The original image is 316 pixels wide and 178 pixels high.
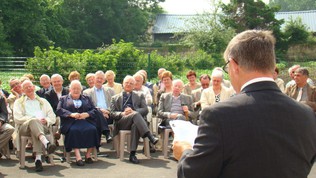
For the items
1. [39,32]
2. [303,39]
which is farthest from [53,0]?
[303,39]

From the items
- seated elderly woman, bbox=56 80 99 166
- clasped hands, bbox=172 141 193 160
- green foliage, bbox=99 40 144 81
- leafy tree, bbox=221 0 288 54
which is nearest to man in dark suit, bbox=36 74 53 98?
seated elderly woman, bbox=56 80 99 166

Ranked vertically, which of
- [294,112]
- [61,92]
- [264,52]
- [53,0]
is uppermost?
[53,0]

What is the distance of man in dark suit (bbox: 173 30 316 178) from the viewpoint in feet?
6.12

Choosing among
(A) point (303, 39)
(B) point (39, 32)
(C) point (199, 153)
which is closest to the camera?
(C) point (199, 153)

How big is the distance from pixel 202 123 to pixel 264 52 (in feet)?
1.35

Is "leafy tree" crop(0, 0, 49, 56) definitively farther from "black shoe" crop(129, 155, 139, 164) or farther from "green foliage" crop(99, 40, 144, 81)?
"black shoe" crop(129, 155, 139, 164)

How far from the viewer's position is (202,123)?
1.93 metres

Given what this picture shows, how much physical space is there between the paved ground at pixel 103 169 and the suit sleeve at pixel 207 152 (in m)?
4.85

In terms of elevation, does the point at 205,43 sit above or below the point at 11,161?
above

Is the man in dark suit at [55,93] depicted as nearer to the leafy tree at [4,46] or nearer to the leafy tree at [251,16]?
the leafy tree at [251,16]

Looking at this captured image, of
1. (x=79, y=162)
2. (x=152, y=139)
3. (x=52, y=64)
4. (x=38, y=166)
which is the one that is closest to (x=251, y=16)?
(x=52, y=64)

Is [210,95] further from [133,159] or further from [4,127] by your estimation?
[4,127]

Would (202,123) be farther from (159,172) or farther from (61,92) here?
A: (61,92)

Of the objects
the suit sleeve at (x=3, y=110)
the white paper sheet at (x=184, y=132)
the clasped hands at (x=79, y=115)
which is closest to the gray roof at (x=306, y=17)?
the clasped hands at (x=79, y=115)
